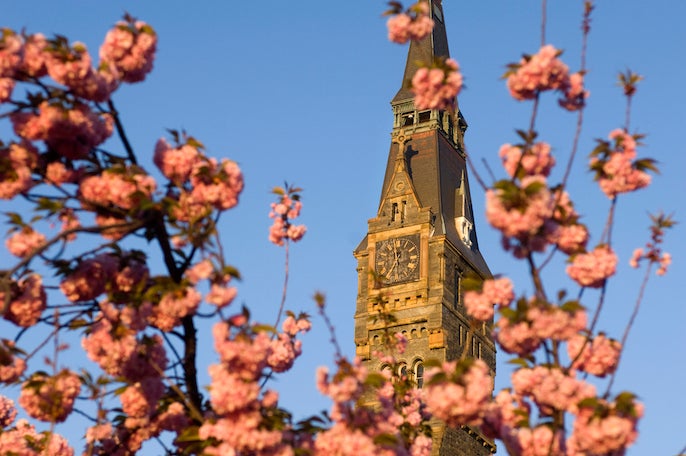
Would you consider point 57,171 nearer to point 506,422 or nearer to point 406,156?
point 506,422

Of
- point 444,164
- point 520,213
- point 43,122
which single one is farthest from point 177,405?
point 444,164


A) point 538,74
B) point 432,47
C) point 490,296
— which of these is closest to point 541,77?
point 538,74

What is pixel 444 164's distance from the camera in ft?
222

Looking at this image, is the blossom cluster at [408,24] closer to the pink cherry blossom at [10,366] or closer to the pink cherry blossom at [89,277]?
the pink cherry blossom at [89,277]

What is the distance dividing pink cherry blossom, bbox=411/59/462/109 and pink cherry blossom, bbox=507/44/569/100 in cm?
44

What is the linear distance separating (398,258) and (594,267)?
55.7 meters

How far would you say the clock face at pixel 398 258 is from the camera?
211 ft

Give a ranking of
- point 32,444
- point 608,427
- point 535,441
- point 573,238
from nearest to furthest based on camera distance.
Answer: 1. point 608,427
2. point 535,441
3. point 573,238
4. point 32,444

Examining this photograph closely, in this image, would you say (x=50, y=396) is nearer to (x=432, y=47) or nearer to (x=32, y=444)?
(x=32, y=444)

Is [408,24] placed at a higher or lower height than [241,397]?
higher

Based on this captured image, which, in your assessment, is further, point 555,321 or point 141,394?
point 141,394

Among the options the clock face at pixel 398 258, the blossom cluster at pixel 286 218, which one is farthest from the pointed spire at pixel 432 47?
the blossom cluster at pixel 286 218

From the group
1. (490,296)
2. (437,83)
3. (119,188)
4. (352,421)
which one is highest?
(437,83)

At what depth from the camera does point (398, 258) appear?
213ft
